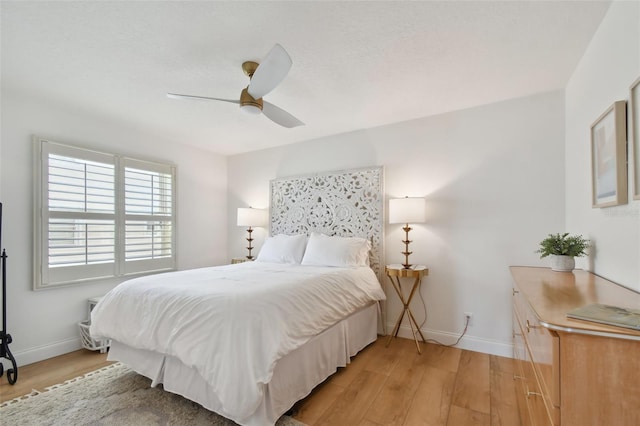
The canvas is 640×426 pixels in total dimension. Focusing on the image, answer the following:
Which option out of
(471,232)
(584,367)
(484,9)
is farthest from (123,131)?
(584,367)

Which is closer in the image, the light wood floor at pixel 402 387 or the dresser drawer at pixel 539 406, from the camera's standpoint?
the dresser drawer at pixel 539 406

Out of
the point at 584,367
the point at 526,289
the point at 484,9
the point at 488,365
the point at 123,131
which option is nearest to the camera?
the point at 584,367

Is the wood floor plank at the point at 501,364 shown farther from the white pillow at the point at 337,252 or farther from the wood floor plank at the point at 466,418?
the white pillow at the point at 337,252

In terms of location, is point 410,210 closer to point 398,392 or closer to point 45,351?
point 398,392

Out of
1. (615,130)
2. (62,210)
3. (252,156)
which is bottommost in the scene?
(62,210)

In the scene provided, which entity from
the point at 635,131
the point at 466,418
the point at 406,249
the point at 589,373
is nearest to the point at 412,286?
the point at 406,249

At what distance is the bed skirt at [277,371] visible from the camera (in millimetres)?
1768

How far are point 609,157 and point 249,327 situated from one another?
89.9 inches

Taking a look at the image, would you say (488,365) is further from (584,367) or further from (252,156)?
(252,156)

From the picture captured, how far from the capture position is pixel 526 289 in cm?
152

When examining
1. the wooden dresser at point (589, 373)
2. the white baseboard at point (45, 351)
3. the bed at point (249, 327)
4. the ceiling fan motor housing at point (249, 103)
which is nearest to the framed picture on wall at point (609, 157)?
the wooden dresser at point (589, 373)

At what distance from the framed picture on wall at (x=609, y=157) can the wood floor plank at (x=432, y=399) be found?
5.40 ft

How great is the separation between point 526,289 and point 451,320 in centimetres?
176

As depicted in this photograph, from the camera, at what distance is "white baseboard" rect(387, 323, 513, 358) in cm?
281
